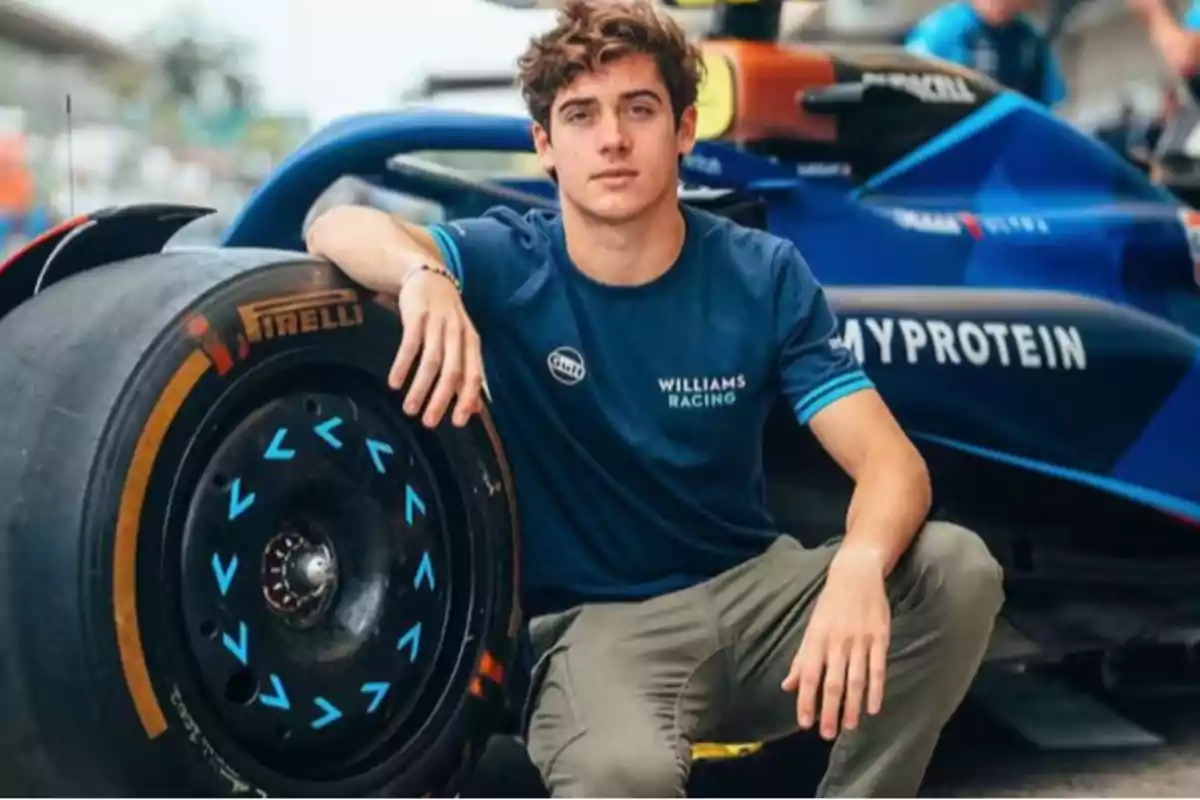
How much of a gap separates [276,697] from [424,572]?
0.73 ft

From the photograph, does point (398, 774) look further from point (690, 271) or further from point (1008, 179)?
point (1008, 179)

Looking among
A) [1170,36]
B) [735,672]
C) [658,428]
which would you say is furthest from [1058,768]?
[1170,36]

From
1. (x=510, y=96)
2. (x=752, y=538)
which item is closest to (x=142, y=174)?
(x=510, y=96)

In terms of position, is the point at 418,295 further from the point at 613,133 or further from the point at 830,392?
the point at 830,392

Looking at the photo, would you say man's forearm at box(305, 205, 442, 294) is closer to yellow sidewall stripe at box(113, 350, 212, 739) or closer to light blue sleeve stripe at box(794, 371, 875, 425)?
yellow sidewall stripe at box(113, 350, 212, 739)

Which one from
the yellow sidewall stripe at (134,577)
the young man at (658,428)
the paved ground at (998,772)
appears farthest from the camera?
the paved ground at (998,772)

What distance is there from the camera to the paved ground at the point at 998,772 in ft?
7.36

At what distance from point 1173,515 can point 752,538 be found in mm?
898

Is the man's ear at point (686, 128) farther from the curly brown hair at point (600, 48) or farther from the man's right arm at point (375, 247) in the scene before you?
the man's right arm at point (375, 247)

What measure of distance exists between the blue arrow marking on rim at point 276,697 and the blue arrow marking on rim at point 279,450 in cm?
22

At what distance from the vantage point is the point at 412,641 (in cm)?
174

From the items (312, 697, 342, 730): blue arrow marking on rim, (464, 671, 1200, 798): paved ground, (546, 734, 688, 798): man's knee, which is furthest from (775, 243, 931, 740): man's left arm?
(464, 671, 1200, 798): paved ground

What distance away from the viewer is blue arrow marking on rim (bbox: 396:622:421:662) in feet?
5.67

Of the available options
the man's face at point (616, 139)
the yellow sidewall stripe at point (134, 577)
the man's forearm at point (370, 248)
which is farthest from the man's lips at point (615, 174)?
the yellow sidewall stripe at point (134, 577)
